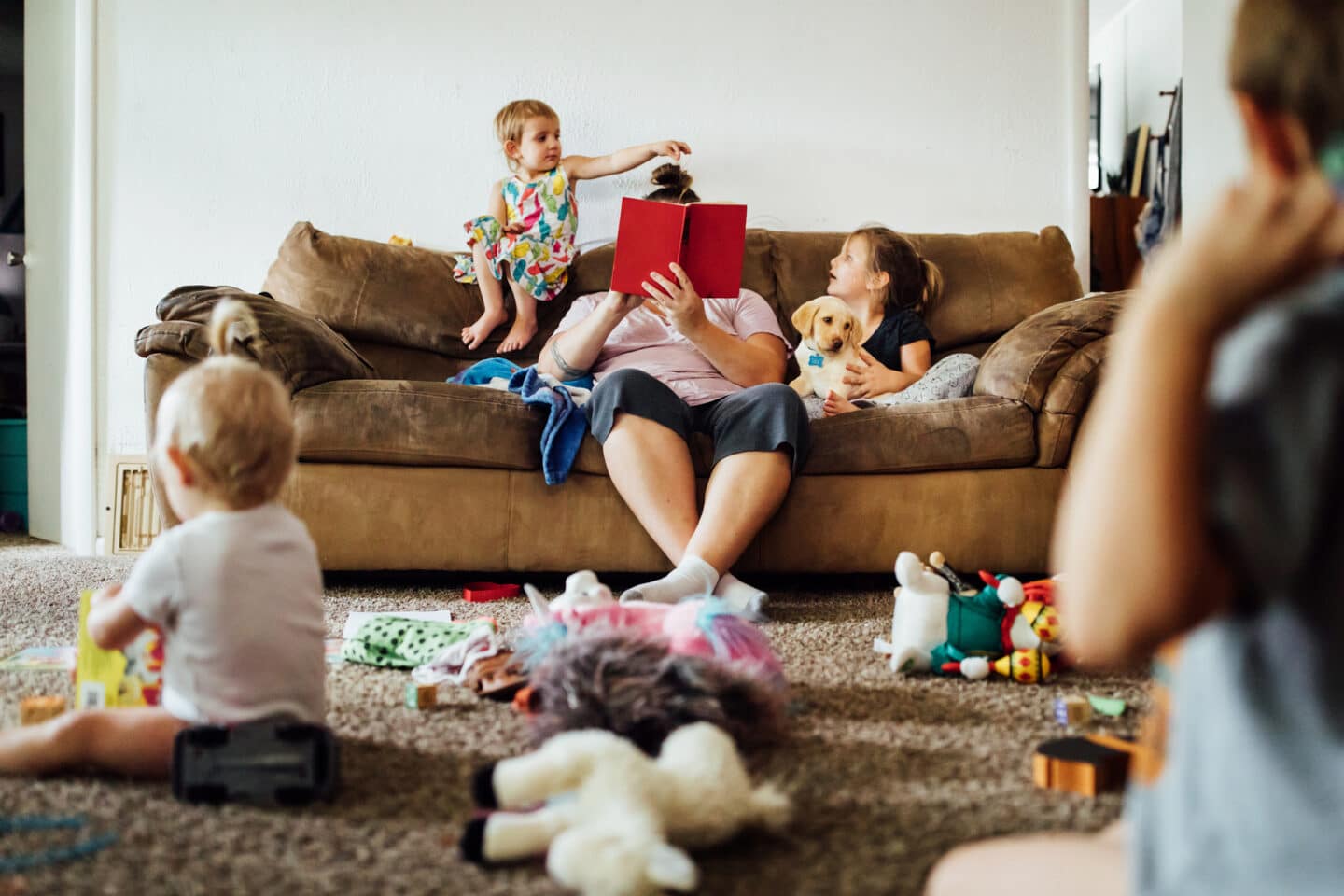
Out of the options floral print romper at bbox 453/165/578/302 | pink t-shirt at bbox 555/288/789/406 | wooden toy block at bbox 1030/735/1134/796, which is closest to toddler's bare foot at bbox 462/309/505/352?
floral print romper at bbox 453/165/578/302

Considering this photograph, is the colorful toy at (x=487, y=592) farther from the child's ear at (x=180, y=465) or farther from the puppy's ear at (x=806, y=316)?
the child's ear at (x=180, y=465)

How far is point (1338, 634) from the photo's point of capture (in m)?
0.48

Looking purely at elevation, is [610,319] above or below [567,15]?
below

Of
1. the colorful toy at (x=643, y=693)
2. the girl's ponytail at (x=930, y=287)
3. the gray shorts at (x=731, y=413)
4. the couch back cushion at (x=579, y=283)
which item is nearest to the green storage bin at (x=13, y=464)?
the couch back cushion at (x=579, y=283)

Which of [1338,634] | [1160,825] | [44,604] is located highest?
[1338,634]

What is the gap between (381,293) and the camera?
281cm

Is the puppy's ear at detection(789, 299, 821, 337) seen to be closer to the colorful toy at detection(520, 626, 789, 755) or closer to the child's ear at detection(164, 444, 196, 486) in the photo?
the colorful toy at detection(520, 626, 789, 755)

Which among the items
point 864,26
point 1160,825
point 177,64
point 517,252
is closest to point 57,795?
point 1160,825

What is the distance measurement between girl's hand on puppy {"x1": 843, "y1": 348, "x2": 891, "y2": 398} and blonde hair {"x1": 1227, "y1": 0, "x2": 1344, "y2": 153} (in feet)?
6.84

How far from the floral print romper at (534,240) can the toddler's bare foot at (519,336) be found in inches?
3.0

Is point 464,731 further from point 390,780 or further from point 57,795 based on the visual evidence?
point 57,795

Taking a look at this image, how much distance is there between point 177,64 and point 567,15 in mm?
1130

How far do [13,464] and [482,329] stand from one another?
2.20 metres

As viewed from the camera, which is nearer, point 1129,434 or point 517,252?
point 1129,434
